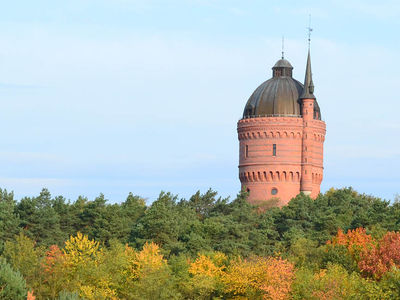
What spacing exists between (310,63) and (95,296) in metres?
42.6

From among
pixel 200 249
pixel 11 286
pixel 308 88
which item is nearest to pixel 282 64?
pixel 308 88

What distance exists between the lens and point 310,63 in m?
90.4

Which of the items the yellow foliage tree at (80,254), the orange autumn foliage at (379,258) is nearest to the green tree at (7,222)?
the yellow foliage tree at (80,254)

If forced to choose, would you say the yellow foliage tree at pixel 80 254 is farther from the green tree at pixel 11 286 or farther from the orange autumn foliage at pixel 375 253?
the orange autumn foliage at pixel 375 253

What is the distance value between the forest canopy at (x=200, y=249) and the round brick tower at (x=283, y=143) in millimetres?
2345

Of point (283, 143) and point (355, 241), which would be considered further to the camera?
point (283, 143)

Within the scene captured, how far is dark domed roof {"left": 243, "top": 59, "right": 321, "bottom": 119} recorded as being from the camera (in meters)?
89.4

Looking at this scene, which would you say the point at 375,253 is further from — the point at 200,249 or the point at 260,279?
the point at 200,249

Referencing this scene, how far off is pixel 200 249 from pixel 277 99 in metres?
23.9

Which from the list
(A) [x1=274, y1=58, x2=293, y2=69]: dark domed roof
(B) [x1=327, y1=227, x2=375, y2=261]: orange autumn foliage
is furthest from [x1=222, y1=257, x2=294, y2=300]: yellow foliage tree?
(A) [x1=274, y1=58, x2=293, y2=69]: dark domed roof

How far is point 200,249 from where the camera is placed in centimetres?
6944

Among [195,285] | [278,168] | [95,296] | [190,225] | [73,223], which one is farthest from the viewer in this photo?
[278,168]

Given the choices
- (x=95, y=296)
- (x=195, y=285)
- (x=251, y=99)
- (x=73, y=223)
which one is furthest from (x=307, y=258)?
(x=251, y=99)

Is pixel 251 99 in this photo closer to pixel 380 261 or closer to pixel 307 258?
pixel 307 258
